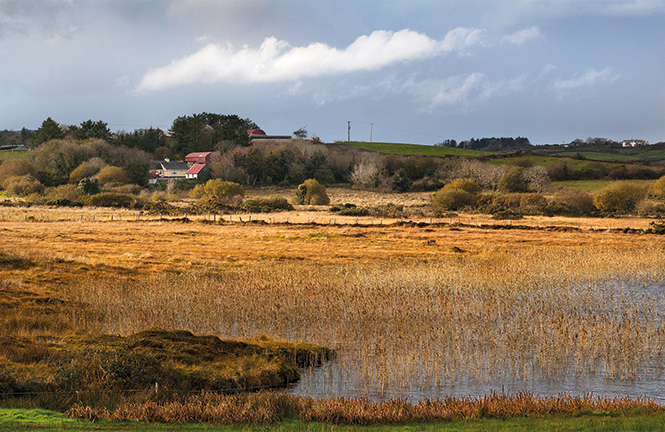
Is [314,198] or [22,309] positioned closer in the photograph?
[22,309]

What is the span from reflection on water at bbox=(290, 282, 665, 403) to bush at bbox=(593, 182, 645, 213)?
5032 cm

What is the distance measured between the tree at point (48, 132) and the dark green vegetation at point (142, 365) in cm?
10493

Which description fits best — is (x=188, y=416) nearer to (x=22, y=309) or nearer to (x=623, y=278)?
(x=22, y=309)

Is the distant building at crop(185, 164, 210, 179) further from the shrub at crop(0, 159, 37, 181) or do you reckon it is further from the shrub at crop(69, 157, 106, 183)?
the shrub at crop(0, 159, 37, 181)

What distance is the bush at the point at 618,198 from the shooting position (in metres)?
60.0

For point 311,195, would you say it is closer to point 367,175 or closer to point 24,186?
point 367,175

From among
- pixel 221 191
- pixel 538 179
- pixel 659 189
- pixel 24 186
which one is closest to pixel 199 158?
pixel 24 186

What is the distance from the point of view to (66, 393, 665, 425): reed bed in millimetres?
9211

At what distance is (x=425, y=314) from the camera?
60.0ft

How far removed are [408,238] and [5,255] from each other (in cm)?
2539

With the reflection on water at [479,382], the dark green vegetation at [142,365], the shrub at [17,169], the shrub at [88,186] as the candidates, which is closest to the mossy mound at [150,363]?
the dark green vegetation at [142,365]

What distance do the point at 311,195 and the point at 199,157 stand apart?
148ft

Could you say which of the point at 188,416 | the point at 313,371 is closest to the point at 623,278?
the point at 313,371

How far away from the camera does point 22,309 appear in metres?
17.8
